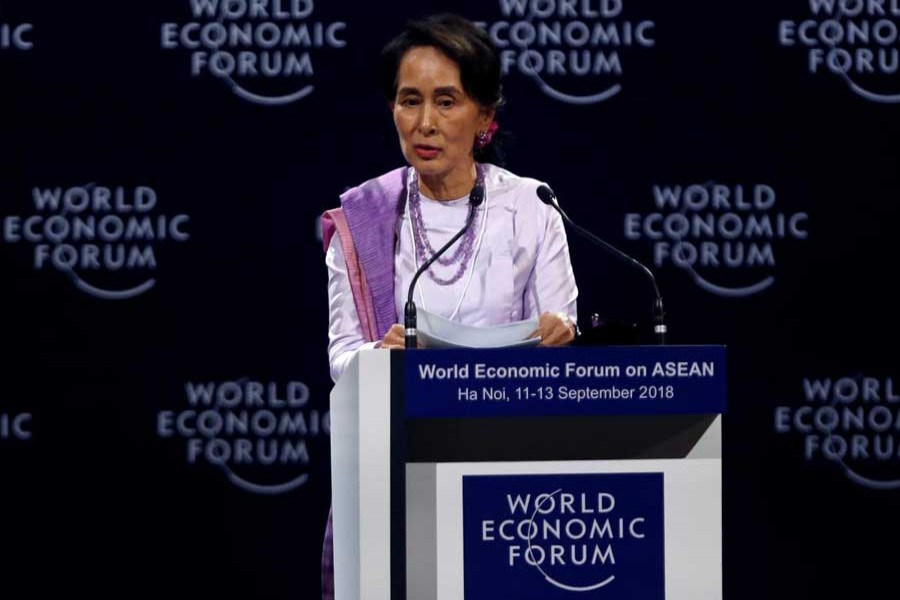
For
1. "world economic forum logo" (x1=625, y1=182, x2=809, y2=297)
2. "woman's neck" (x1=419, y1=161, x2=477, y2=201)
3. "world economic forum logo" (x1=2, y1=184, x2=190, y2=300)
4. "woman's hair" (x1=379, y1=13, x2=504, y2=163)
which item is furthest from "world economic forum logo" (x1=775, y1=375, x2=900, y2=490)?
"world economic forum logo" (x1=2, y1=184, x2=190, y2=300)

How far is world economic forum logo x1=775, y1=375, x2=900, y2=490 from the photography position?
4.16 meters

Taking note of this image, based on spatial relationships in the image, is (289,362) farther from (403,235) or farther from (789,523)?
(789,523)

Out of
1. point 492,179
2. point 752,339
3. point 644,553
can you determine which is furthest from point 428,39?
point 752,339

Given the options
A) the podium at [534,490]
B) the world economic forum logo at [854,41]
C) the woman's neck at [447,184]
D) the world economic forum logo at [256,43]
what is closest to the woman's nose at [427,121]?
the woman's neck at [447,184]

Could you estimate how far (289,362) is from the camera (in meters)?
4.13

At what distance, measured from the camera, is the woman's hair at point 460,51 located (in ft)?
9.86

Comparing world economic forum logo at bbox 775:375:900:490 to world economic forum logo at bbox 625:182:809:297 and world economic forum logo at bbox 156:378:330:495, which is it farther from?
world economic forum logo at bbox 156:378:330:495

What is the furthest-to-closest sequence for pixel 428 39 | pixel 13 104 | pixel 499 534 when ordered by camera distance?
1. pixel 13 104
2. pixel 428 39
3. pixel 499 534

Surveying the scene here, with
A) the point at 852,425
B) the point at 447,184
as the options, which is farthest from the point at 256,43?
the point at 852,425

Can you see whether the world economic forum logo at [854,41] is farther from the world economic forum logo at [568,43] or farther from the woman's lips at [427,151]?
the woman's lips at [427,151]

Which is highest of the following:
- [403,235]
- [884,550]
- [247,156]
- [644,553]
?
[247,156]

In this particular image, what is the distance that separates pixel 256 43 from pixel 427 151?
130 cm

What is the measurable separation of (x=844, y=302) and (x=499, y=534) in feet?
7.78

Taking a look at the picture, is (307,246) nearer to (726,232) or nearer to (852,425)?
(726,232)
